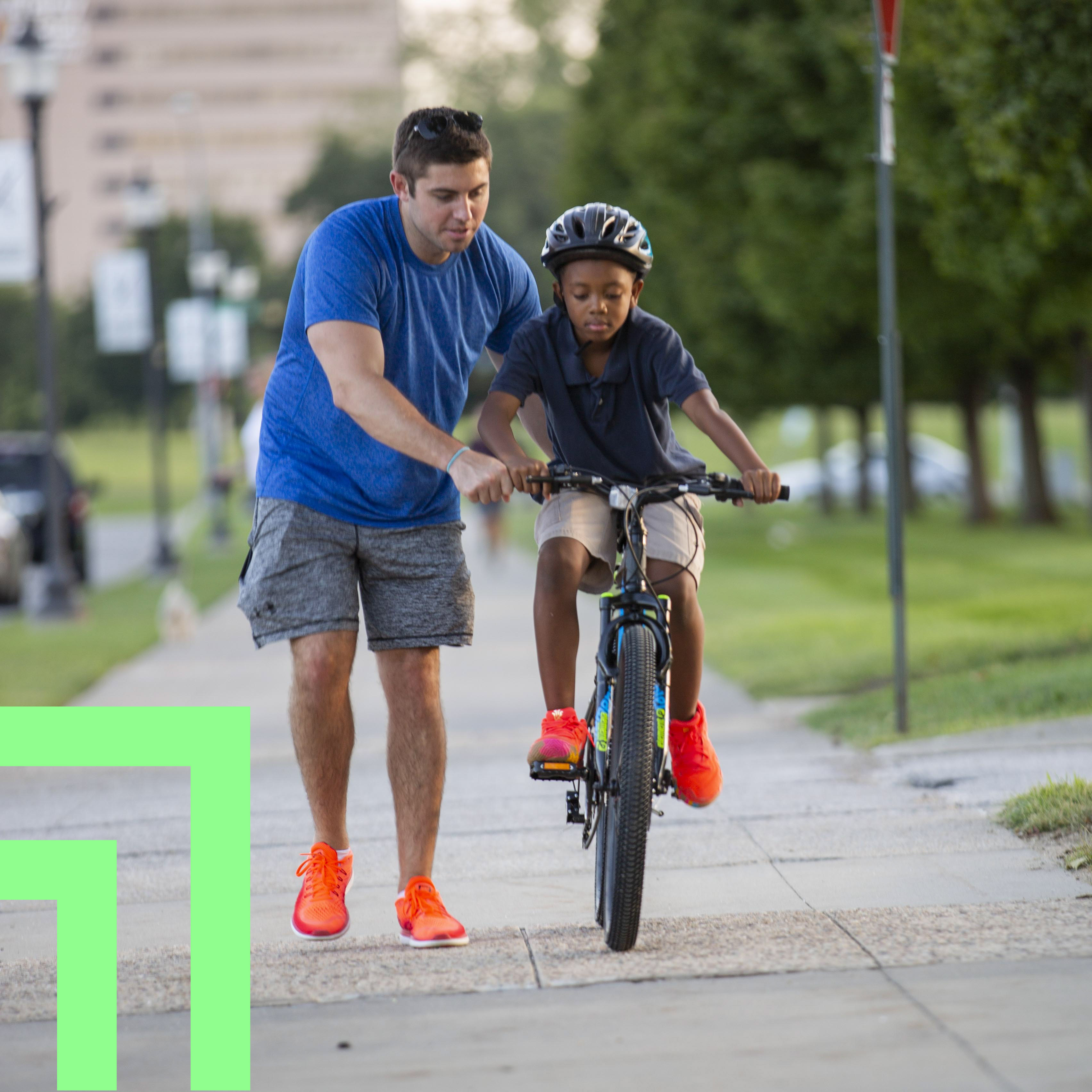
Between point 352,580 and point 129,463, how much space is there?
80.4 m

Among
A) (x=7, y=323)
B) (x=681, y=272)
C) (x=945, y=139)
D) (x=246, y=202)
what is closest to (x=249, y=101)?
(x=246, y=202)

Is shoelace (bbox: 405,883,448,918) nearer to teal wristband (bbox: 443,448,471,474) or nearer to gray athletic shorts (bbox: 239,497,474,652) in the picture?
gray athletic shorts (bbox: 239,497,474,652)

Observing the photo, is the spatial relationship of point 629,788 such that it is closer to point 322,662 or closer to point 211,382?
point 322,662

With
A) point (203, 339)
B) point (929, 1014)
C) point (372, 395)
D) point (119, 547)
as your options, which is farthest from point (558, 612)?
point (119, 547)

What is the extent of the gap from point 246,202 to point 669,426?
5541 inches

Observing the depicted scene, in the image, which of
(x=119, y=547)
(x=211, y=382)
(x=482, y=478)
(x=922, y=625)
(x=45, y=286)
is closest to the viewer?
(x=482, y=478)

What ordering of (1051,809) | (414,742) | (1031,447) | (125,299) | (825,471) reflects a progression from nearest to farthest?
(414,742)
(1051,809)
(125,299)
(1031,447)
(825,471)

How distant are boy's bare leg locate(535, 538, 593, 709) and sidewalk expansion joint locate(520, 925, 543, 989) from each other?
58 centimetres

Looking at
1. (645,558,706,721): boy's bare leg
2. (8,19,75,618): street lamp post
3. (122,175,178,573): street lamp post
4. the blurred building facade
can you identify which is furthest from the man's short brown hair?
the blurred building facade

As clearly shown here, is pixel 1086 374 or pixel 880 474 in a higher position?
pixel 1086 374

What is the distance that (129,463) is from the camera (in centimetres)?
8288

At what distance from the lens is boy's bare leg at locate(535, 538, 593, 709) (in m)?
4.69

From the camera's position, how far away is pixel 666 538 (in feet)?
15.6

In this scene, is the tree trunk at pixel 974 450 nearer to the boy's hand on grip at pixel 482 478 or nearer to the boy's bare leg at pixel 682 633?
the boy's bare leg at pixel 682 633
